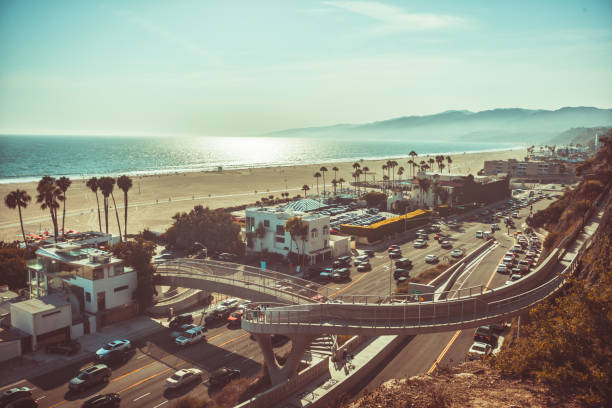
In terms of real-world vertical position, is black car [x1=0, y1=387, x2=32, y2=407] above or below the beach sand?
below

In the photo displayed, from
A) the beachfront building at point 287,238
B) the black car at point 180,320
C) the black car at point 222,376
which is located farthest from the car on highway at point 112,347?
the beachfront building at point 287,238

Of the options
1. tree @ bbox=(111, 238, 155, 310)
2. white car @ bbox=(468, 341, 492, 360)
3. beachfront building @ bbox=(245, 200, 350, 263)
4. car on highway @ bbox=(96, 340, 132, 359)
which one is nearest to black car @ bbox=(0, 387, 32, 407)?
car on highway @ bbox=(96, 340, 132, 359)

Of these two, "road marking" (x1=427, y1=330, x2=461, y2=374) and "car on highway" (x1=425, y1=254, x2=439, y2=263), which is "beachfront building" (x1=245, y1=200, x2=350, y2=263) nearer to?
"car on highway" (x1=425, y1=254, x2=439, y2=263)

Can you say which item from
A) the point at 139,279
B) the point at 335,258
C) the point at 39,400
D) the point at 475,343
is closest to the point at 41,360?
the point at 39,400

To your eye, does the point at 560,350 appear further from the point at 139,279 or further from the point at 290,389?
A: the point at 139,279

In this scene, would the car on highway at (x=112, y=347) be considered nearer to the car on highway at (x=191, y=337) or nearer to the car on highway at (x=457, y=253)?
the car on highway at (x=191, y=337)

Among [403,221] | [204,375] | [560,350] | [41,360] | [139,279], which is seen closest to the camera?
[560,350]
